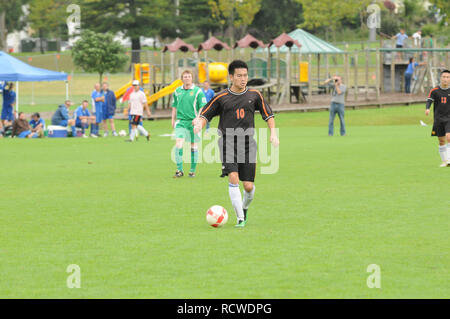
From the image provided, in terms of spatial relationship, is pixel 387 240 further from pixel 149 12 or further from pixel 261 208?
pixel 149 12

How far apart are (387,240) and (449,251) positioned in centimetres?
85

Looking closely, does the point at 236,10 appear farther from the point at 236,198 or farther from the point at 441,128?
the point at 236,198

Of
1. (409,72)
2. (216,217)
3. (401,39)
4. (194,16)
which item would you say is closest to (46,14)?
(194,16)

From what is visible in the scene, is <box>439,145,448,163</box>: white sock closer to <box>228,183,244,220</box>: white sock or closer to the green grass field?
the green grass field

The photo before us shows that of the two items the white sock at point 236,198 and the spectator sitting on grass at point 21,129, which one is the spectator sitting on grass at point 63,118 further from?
the white sock at point 236,198

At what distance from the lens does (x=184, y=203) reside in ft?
42.3

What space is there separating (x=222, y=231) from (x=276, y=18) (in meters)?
75.6

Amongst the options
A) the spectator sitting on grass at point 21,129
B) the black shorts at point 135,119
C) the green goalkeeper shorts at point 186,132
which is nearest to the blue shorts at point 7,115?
the spectator sitting on grass at point 21,129

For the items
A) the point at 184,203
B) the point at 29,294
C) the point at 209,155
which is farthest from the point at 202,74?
the point at 29,294

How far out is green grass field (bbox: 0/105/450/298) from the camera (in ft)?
24.5

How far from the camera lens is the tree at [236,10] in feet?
253

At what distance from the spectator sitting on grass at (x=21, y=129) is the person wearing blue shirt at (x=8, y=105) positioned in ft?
4.61

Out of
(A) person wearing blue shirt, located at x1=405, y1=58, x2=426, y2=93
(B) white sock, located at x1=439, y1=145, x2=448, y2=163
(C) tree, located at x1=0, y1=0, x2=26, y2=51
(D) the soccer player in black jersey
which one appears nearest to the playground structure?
(A) person wearing blue shirt, located at x1=405, y1=58, x2=426, y2=93

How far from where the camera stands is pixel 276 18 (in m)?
84.1
